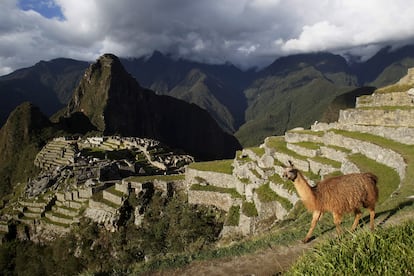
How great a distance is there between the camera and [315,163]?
20359mm

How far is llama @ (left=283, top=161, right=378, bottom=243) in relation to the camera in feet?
27.1

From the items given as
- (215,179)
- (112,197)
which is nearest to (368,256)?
(215,179)

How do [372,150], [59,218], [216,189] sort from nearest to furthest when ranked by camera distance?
[372,150] → [216,189] → [59,218]

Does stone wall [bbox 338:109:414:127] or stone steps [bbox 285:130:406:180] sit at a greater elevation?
stone wall [bbox 338:109:414:127]

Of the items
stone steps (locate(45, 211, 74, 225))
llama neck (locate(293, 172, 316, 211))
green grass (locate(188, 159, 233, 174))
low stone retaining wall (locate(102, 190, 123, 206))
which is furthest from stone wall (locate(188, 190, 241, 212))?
llama neck (locate(293, 172, 316, 211))

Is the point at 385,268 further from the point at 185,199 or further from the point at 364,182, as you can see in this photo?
the point at 185,199

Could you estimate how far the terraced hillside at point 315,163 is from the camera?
16.3 metres

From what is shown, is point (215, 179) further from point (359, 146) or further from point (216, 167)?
point (359, 146)

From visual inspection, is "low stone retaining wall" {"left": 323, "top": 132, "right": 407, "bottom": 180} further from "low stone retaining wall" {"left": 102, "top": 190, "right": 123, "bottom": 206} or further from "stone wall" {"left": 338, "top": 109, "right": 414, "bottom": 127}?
"low stone retaining wall" {"left": 102, "top": 190, "right": 123, "bottom": 206}

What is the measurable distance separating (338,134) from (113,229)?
2063 centimetres

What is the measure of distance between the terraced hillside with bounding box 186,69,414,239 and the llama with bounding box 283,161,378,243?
2.97 meters

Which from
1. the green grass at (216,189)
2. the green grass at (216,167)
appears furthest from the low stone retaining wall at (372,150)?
the green grass at (216,167)

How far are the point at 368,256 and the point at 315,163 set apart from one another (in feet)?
54.5

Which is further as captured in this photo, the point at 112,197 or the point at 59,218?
the point at 59,218
